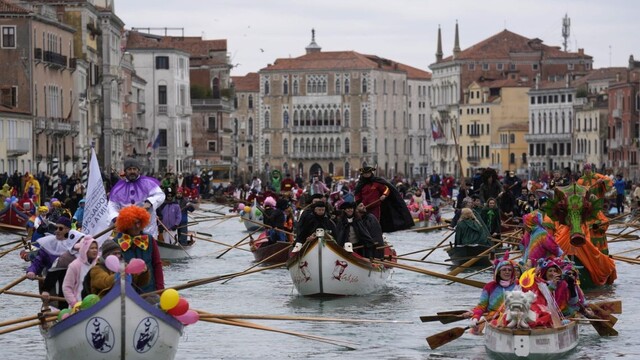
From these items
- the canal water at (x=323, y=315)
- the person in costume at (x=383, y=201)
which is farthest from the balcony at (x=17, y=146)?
the person in costume at (x=383, y=201)

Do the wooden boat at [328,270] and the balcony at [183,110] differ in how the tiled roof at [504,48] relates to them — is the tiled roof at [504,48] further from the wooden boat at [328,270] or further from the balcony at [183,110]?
the wooden boat at [328,270]

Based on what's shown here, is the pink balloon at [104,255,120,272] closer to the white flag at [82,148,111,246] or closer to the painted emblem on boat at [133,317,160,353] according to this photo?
the painted emblem on boat at [133,317,160,353]

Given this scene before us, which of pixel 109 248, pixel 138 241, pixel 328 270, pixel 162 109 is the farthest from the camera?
pixel 162 109

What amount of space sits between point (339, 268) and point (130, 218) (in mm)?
8360

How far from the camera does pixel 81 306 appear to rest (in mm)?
18188

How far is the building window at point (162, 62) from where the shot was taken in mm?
143500

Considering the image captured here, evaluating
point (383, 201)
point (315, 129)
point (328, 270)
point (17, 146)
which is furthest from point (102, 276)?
point (315, 129)

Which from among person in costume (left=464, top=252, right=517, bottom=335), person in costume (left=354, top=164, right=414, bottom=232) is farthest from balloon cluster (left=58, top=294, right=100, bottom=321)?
person in costume (left=354, top=164, right=414, bottom=232)

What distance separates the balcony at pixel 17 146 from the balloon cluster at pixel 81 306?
204 feet

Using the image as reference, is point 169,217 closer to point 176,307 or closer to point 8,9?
point 176,307

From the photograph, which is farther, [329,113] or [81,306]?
[329,113]

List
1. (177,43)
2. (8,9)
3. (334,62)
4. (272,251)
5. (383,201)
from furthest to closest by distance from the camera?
(334,62) → (177,43) → (8,9) → (272,251) → (383,201)

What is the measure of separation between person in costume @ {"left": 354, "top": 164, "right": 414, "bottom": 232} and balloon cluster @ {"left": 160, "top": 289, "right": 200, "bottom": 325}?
11777 mm

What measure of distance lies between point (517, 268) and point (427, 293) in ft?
30.0
